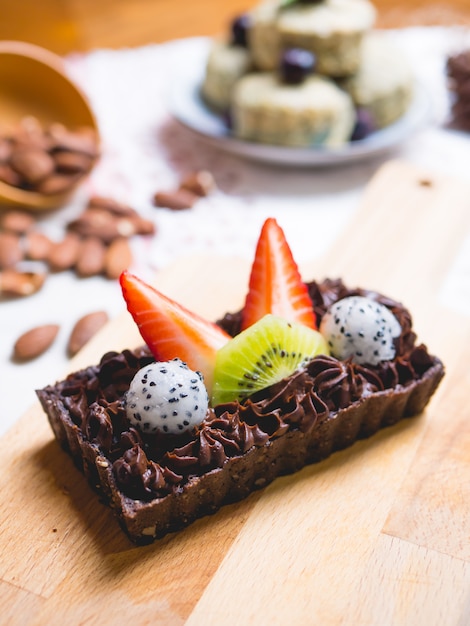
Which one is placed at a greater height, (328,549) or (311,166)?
(311,166)

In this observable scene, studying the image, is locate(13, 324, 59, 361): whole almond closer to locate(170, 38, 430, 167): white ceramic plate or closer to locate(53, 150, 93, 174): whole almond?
locate(53, 150, 93, 174): whole almond

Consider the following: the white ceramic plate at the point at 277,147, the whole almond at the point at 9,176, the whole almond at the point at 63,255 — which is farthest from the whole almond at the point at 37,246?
the white ceramic plate at the point at 277,147

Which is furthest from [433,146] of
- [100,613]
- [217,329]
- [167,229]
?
[100,613]

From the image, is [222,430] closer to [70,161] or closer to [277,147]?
[70,161]

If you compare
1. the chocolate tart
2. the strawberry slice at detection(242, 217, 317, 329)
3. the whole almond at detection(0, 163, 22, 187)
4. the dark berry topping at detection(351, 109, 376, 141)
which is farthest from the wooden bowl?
the chocolate tart

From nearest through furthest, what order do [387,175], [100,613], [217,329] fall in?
[100,613], [217,329], [387,175]

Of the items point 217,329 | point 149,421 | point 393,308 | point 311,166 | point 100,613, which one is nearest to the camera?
point 100,613

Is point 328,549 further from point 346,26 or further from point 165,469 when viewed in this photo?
point 346,26
